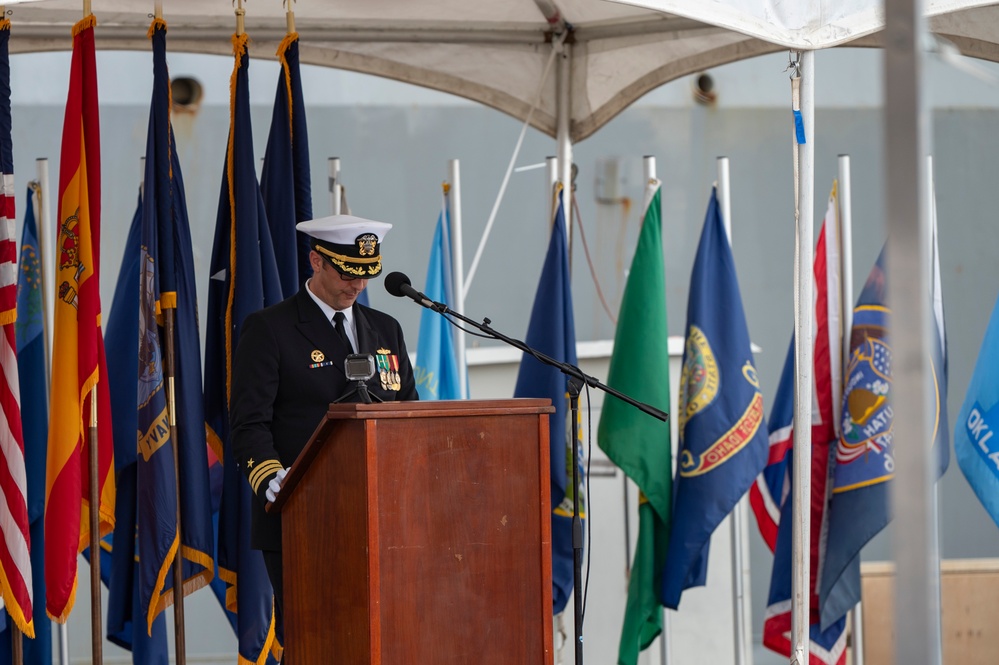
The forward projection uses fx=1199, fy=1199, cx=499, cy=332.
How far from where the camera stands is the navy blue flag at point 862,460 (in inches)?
152

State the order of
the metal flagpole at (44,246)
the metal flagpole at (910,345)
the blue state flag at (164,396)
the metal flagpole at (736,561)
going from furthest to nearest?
1. the metal flagpole at (736,561)
2. the metal flagpole at (44,246)
3. the blue state flag at (164,396)
4. the metal flagpole at (910,345)

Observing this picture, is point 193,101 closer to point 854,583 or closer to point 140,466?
point 140,466

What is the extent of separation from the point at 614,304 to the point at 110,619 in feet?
11.3

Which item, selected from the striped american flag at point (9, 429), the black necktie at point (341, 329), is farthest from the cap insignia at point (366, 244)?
the striped american flag at point (9, 429)

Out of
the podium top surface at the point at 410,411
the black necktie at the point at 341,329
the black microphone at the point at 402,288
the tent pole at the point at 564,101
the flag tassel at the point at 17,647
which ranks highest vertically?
the tent pole at the point at 564,101

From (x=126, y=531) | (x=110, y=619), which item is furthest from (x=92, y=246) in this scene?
(x=110, y=619)

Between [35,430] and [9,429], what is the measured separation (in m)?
0.45

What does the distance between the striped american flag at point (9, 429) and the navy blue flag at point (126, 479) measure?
1.06ft

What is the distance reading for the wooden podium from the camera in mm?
2207

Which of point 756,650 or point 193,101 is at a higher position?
point 193,101

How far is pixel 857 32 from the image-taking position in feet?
10.8

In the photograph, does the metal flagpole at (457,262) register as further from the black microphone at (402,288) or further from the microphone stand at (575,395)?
the black microphone at (402,288)

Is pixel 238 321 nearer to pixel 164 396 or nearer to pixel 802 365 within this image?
pixel 164 396

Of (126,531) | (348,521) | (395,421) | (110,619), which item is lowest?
(110,619)
